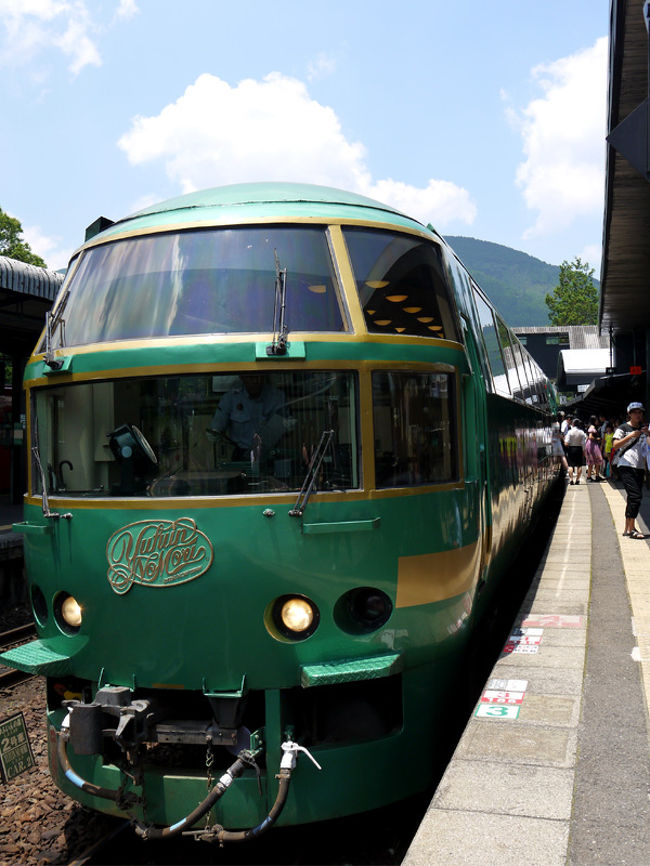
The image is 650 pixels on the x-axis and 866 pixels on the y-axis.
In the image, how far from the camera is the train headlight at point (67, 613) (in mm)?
4125

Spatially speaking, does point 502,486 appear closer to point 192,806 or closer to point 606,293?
point 192,806

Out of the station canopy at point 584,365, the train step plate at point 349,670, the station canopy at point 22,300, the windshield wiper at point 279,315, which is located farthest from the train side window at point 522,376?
the station canopy at point 584,365

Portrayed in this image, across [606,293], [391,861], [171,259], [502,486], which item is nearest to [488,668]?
[502,486]

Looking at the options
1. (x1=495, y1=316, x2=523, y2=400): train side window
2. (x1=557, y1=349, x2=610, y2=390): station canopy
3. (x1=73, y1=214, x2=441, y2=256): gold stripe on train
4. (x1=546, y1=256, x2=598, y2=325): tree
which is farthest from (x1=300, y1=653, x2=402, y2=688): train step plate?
(x1=546, y1=256, x2=598, y2=325): tree

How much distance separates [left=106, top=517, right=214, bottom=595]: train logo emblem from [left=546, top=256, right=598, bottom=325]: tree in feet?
273

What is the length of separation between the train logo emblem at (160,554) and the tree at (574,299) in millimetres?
83201

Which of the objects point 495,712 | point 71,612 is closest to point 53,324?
point 71,612

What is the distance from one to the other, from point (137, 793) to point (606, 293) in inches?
669

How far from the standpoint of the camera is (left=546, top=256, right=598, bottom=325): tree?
8300 cm

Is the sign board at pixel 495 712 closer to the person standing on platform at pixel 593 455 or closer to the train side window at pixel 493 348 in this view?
the train side window at pixel 493 348

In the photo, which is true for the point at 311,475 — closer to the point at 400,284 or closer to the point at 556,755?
the point at 400,284

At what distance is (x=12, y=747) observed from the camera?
4492 millimetres

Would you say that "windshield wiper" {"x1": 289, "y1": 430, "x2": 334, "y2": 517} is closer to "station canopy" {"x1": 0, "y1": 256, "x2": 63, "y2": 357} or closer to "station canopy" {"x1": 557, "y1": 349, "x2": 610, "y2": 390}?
"station canopy" {"x1": 0, "y1": 256, "x2": 63, "y2": 357}

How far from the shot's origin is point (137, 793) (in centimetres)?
380
